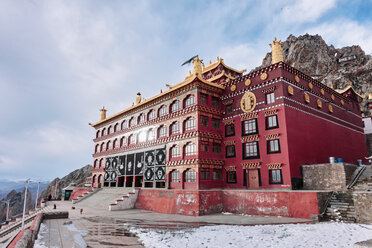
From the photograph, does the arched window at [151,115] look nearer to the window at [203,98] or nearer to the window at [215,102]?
the window at [203,98]

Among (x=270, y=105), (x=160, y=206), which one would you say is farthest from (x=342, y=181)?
(x=160, y=206)

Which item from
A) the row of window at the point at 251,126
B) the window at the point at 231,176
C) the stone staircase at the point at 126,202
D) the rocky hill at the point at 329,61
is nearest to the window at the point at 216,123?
the row of window at the point at 251,126

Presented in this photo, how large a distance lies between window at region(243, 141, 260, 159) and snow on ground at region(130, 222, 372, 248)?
32.4ft

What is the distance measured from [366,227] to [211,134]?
15.1 meters

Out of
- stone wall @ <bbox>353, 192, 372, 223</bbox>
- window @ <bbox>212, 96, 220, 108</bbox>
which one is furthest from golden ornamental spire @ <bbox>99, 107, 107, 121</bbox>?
stone wall @ <bbox>353, 192, 372, 223</bbox>

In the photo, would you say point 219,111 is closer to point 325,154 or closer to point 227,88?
point 227,88

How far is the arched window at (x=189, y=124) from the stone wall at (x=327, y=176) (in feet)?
37.8

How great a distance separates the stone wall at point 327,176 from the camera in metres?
19.2

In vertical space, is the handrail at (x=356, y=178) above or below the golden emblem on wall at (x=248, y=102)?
below

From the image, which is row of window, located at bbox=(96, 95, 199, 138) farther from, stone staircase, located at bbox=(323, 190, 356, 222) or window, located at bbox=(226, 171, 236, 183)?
stone staircase, located at bbox=(323, 190, 356, 222)

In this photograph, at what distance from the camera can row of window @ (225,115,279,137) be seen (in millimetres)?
22578

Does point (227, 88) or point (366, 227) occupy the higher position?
point (227, 88)

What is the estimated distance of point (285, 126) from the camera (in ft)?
70.2

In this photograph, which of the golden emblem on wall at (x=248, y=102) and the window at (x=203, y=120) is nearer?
the golden emblem on wall at (x=248, y=102)
